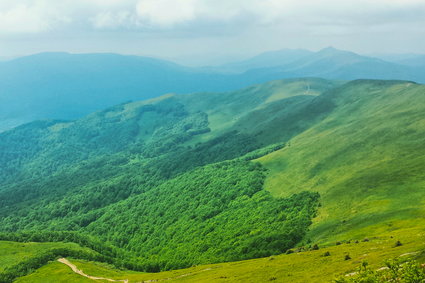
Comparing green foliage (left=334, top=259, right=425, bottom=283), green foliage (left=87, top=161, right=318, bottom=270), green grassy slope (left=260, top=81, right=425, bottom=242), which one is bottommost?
green foliage (left=87, top=161, right=318, bottom=270)

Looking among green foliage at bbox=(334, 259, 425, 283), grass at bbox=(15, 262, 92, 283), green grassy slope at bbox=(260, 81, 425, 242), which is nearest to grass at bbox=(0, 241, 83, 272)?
grass at bbox=(15, 262, 92, 283)

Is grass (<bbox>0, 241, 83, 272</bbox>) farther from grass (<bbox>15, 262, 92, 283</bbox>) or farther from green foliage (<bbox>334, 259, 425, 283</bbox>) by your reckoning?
green foliage (<bbox>334, 259, 425, 283</bbox>)

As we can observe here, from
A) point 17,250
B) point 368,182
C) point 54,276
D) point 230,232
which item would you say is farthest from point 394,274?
point 17,250

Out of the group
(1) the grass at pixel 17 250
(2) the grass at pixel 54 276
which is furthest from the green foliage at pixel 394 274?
(1) the grass at pixel 17 250

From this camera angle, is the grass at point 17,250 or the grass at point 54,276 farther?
the grass at point 17,250

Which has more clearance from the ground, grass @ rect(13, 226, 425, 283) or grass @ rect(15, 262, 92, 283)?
grass @ rect(13, 226, 425, 283)

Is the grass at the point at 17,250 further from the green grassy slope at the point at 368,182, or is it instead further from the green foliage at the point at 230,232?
the green grassy slope at the point at 368,182

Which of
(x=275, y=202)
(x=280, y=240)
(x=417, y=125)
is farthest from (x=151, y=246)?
(x=417, y=125)

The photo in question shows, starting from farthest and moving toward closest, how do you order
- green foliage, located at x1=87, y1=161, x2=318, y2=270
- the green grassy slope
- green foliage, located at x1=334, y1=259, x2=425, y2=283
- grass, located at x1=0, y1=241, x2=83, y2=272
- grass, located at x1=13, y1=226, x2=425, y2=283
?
green foliage, located at x1=87, y1=161, x2=318, y2=270
grass, located at x1=0, y1=241, x2=83, y2=272
the green grassy slope
grass, located at x1=13, y1=226, x2=425, y2=283
green foliage, located at x1=334, y1=259, x2=425, y2=283

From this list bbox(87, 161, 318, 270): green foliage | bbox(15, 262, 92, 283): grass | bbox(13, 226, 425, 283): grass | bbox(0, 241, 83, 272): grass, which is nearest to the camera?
bbox(13, 226, 425, 283): grass

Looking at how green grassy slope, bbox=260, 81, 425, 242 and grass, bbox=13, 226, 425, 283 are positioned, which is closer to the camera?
grass, bbox=13, 226, 425, 283

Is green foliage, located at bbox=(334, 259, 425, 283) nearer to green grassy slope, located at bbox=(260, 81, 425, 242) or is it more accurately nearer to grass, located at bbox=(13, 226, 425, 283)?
grass, located at bbox=(13, 226, 425, 283)

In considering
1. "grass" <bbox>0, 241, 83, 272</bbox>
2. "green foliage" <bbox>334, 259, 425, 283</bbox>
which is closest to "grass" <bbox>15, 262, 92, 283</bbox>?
"grass" <bbox>0, 241, 83, 272</bbox>
